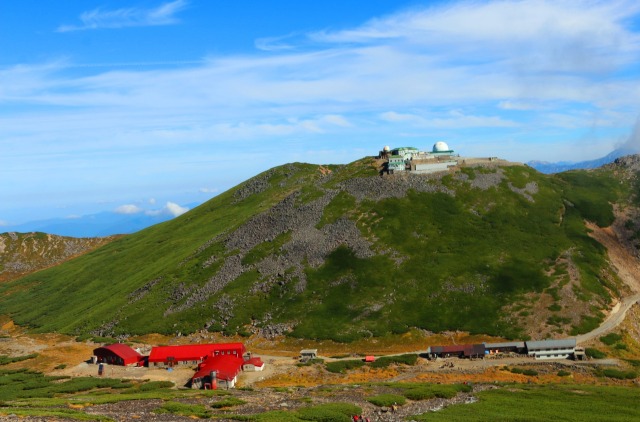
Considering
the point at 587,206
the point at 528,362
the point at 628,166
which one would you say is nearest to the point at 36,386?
the point at 528,362

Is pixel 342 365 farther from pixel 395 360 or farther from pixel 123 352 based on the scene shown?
pixel 123 352

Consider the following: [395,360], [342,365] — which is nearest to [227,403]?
[342,365]

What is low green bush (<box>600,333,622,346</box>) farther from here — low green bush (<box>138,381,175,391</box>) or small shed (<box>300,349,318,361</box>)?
low green bush (<box>138,381,175,391</box>)

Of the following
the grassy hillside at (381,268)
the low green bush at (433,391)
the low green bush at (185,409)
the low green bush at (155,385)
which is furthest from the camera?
the grassy hillside at (381,268)

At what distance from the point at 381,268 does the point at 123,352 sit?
215ft

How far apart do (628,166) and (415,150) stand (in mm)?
81598

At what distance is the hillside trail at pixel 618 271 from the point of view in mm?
98338

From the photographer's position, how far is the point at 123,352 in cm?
9500

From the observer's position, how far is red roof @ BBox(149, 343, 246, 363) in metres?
92.4

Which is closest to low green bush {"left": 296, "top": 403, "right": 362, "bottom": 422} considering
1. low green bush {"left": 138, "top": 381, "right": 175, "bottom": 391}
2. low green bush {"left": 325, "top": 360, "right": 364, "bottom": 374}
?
low green bush {"left": 325, "top": 360, "right": 364, "bottom": 374}

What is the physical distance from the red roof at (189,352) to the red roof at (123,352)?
3.78 metres

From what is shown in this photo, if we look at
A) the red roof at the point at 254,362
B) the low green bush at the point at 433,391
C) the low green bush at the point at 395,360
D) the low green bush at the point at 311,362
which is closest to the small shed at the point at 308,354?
the low green bush at the point at 311,362

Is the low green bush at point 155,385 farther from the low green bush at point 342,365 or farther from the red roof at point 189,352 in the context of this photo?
the low green bush at point 342,365

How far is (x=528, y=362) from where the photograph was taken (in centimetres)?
8819
